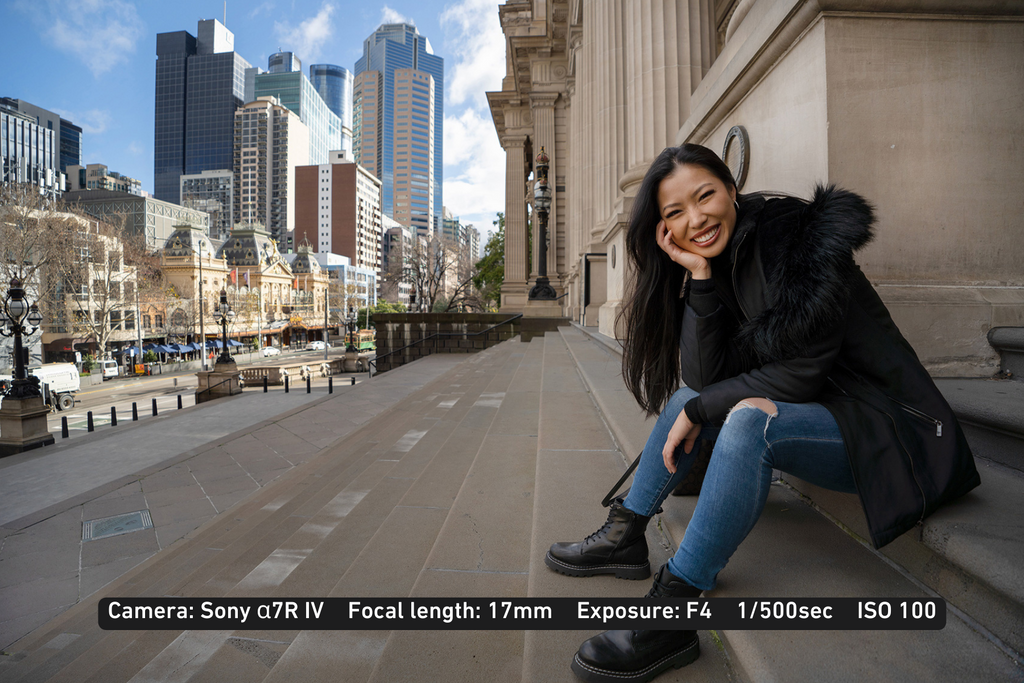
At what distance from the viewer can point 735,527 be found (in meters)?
1.28

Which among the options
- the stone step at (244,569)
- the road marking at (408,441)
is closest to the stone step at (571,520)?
the stone step at (244,569)

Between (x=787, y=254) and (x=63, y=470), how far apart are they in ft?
37.7

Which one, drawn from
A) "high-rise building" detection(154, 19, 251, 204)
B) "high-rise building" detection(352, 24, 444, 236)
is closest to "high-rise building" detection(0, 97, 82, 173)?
"high-rise building" detection(154, 19, 251, 204)

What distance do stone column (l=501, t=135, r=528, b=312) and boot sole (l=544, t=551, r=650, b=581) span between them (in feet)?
71.5

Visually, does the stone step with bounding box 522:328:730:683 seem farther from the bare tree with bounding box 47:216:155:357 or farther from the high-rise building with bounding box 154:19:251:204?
the high-rise building with bounding box 154:19:251:204

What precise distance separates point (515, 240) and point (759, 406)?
25207mm

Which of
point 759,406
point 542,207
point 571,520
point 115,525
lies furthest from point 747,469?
point 542,207

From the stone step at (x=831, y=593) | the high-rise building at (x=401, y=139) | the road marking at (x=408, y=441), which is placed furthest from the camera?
the high-rise building at (x=401, y=139)

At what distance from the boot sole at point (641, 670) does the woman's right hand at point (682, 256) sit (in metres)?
1.11

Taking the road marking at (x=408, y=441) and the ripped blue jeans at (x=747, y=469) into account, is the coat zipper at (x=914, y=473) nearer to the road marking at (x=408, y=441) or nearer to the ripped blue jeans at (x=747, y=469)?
the ripped blue jeans at (x=747, y=469)

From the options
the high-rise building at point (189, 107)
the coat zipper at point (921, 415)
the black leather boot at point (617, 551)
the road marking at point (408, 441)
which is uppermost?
the high-rise building at point (189, 107)

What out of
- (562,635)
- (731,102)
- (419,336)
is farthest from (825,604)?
(419,336)

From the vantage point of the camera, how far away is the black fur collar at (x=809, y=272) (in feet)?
4.41

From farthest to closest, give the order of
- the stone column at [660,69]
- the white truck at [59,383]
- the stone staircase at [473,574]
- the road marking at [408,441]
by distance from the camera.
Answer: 1. the white truck at [59,383]
2. the stone column at [660,69]
3. the road marking at [408,441]
4. the stone staircase at [473,574]
